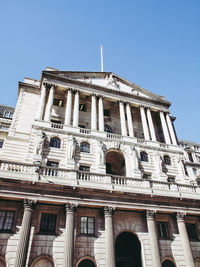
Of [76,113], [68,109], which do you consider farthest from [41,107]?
[76,113]

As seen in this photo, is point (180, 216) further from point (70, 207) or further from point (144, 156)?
point (70, 207)

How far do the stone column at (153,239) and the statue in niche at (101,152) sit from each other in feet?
24.5

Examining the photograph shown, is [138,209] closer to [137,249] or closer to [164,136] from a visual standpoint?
[137,249]

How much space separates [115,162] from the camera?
91.7 feet

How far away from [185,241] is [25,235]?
46.5 ft

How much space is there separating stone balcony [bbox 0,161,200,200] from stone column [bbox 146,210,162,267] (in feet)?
6.32

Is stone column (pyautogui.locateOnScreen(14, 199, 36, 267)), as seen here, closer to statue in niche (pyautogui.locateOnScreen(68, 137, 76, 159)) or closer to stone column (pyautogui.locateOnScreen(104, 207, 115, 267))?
stone column (pyautogui.locateOnScreen(104, 207, 115, 267))

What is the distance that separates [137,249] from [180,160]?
1364 centimetres

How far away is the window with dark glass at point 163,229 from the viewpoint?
2093cm

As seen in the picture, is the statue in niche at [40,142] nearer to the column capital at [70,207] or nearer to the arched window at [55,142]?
the arched window at [55,142]

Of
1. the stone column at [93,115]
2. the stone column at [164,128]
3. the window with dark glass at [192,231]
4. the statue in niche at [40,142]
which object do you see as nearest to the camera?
the window with dark glass at [192,231]

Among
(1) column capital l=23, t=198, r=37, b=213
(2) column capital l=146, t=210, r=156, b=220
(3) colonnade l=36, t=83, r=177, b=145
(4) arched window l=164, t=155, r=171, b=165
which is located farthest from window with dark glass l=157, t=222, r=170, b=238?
(1) column capital l=23, t=198, r=37, b=213

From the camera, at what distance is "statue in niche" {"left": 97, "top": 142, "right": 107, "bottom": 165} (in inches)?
948

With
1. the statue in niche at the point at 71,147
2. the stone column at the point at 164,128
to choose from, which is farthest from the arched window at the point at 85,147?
the stone column at the point at 164,128
